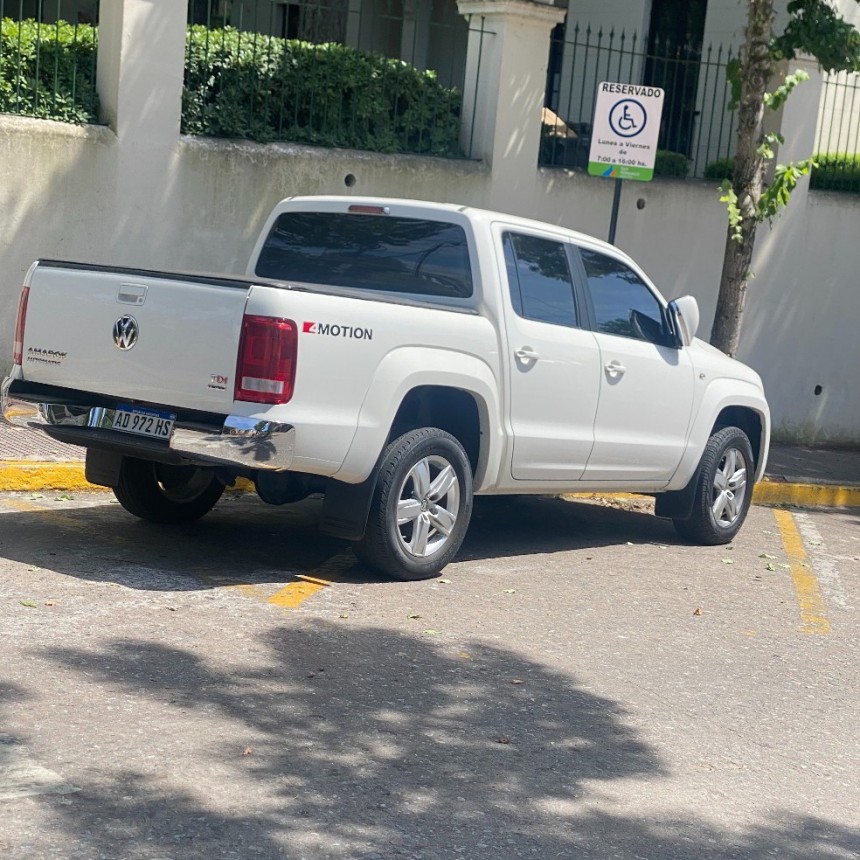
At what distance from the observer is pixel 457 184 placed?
510 inches

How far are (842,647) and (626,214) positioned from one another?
25.6ft

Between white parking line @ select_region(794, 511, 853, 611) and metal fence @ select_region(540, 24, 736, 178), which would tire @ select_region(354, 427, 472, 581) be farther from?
metal fence @ select_region(540, 24, 736, 178)

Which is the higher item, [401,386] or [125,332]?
[125,332]

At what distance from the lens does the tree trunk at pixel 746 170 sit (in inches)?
473

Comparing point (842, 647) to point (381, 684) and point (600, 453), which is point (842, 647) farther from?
point (381, 684)

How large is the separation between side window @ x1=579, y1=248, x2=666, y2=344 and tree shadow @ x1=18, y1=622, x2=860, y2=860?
2908mm

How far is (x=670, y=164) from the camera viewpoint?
1509cm

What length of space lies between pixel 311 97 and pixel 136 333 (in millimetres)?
6173

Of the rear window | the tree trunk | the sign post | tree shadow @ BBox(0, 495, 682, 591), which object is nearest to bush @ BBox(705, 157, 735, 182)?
the tree trunk

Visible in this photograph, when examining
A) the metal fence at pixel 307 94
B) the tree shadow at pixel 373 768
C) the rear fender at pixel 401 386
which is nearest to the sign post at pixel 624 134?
the metal fence at pixel 307 94

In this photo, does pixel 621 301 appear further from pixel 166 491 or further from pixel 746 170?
pixel 746 170

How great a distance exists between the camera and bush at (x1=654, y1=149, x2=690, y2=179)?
15.0 meters

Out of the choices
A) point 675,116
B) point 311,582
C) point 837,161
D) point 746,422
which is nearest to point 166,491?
point 311,582

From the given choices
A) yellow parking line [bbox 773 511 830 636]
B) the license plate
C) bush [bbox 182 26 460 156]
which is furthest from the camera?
bush [bbox 182 26 460 156]
